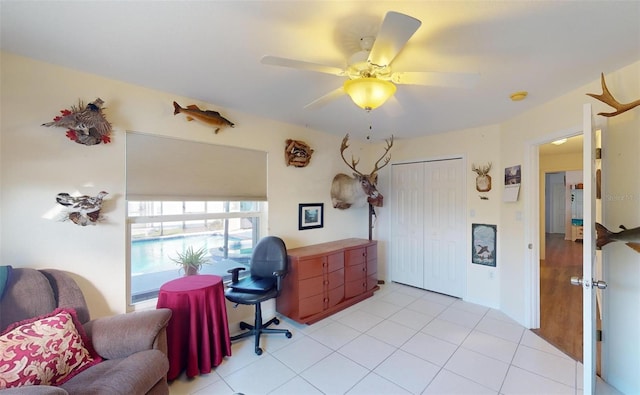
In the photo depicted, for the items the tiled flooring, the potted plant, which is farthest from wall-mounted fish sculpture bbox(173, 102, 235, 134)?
the tiled flooring

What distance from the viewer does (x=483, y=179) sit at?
11.2 ft

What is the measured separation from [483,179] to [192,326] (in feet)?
12.2

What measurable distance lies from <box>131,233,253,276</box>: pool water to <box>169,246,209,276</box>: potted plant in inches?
1.4

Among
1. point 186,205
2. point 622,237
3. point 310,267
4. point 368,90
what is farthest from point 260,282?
point 622,237

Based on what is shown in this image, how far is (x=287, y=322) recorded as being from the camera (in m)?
3.09

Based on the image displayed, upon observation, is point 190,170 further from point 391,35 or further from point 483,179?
point 483,179

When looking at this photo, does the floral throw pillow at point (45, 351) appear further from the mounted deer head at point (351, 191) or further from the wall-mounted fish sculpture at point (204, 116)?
the mounted deer head at point (351, 191)

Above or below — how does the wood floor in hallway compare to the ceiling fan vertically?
below

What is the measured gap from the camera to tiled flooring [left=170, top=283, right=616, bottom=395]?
1985mm

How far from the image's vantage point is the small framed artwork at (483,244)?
3396 millimetres

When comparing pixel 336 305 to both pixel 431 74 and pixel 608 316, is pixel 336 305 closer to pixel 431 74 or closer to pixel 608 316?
pixel 608 316

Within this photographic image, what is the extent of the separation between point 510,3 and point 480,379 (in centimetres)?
257

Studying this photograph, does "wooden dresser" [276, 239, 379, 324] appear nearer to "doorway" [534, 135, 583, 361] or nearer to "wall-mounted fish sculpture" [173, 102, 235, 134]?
"wall-mounted fish sculpture" [173, 102, 235, 134]

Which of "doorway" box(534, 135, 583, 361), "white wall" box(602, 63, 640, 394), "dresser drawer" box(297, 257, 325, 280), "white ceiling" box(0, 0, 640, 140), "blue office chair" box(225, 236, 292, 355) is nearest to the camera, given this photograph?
"white ceiling" box(0, 0, 640, 140)
